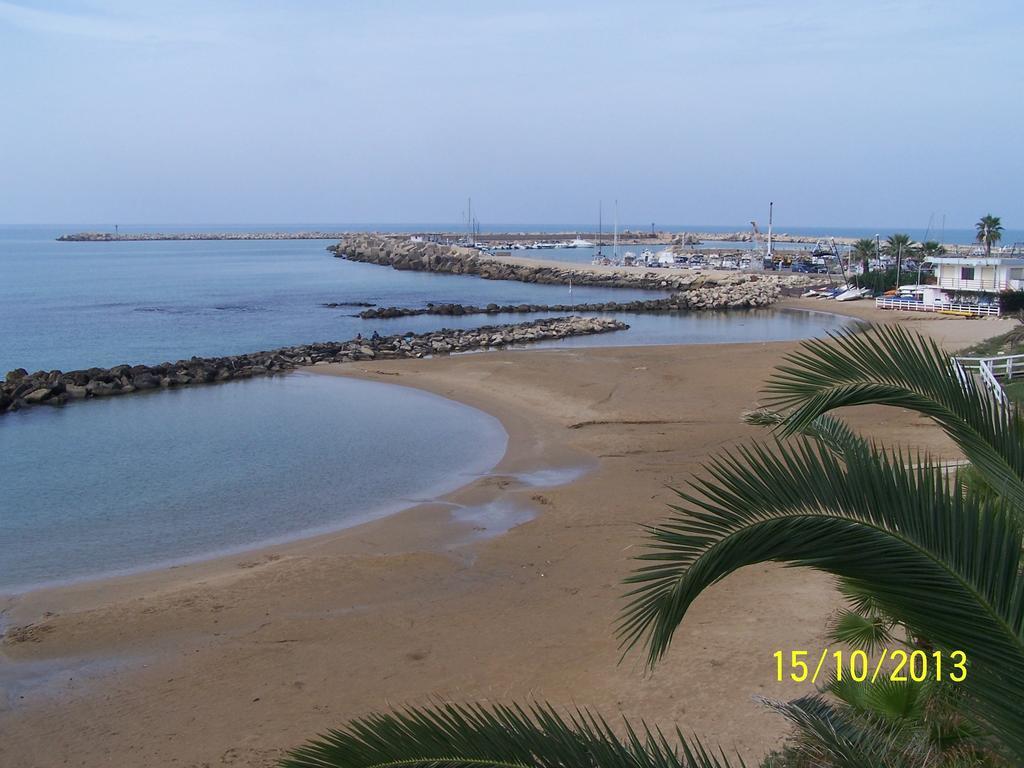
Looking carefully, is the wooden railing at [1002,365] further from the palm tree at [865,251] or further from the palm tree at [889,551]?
the palm tree at [865,251]

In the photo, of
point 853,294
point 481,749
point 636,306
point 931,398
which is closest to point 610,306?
point 636,306

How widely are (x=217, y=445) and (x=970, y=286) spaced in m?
35.9

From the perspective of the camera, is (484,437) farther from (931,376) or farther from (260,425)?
(931,376)

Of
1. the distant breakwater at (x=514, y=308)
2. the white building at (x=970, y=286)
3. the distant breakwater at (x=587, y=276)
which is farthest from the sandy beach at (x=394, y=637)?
the distant breakwater at (x=587, y=276)

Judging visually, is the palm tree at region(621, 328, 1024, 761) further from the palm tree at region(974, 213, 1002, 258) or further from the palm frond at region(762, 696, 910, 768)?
the palm tree at region(974, 213, 1002, 258)

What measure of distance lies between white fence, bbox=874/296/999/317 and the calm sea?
3067mm

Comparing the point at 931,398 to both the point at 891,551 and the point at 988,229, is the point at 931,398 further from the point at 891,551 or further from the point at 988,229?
the point at 988,229

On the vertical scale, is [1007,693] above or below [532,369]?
above

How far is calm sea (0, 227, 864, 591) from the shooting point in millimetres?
14836

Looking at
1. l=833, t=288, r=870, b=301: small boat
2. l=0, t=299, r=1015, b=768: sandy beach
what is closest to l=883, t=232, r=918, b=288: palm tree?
l=833, t=288, r=870, b=301: small boat

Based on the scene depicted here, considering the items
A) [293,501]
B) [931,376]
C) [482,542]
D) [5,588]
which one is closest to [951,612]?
[931,376]

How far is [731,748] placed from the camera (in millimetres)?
6750

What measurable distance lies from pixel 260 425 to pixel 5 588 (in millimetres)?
11533

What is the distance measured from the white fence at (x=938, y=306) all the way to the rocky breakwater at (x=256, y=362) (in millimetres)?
14353
